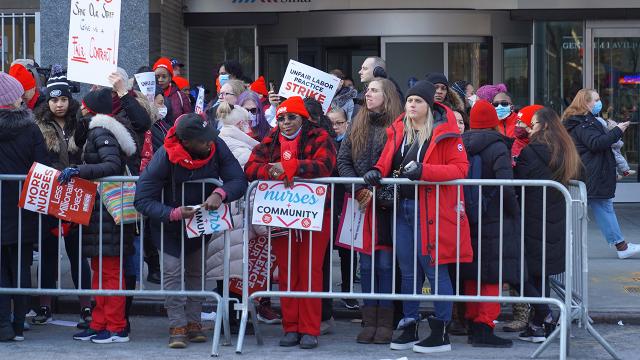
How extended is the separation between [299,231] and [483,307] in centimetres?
145

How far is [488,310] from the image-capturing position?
8211 millimetres

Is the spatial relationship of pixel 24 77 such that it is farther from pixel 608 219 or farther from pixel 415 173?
pixel 608 219

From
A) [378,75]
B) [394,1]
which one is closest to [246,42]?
[394,1]

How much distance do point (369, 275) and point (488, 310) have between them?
0.91 m

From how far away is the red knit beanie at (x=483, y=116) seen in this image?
8.29 m

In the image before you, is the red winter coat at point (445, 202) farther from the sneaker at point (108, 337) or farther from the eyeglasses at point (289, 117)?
the sneaker at point (108, 337)

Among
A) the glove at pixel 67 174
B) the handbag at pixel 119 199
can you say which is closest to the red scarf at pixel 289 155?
the handbag at pixel 119 199

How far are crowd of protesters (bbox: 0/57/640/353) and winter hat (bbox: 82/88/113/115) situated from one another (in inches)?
0.4

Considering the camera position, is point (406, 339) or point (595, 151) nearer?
point (406, 339)

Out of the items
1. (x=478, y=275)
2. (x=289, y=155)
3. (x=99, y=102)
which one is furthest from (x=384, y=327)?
(x=99, y=102)

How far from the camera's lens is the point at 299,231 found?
27.2 feet

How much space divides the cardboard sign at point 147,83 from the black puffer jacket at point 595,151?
426 centimetres

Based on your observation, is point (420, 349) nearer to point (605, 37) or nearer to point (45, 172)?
point (45, 172)

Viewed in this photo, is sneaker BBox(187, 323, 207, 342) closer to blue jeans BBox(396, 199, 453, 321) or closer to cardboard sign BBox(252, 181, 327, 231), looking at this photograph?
cardboard sign BBox(252, 181, 327, 231)
